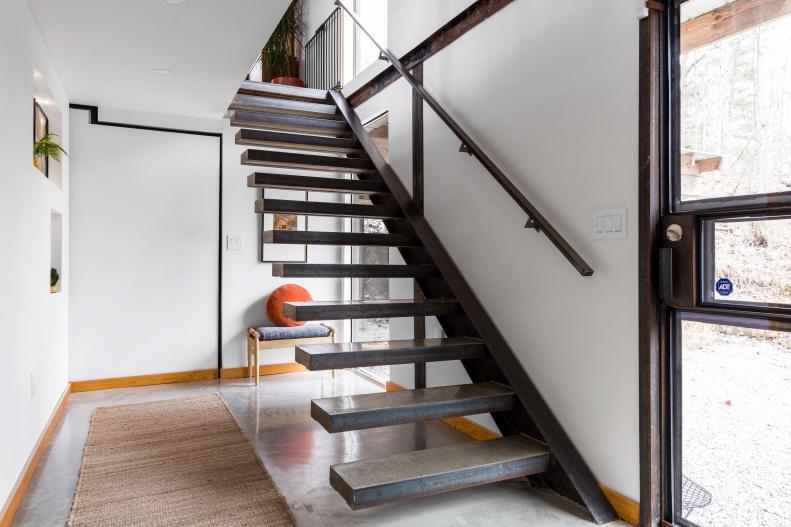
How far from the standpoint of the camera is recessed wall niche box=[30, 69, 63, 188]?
11.1 feet

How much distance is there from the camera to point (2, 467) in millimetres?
2182

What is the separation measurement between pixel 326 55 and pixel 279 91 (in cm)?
174

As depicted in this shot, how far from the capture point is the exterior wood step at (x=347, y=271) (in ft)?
9.31

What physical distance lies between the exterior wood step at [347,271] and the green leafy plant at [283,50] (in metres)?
4.43

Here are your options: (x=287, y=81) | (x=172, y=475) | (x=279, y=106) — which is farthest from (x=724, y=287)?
(x=287, y=81)

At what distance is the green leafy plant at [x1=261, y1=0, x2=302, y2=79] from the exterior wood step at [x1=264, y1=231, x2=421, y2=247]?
404cm

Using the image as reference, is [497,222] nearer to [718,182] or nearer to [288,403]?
[718,182]

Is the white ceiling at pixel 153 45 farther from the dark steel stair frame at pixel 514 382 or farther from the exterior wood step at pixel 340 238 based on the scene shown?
→ the dark steel stair frame at pixel 514 382

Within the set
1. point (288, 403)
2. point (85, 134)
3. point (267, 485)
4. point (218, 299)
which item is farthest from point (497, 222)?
point (85, 134)

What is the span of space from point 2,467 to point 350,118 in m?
3.37

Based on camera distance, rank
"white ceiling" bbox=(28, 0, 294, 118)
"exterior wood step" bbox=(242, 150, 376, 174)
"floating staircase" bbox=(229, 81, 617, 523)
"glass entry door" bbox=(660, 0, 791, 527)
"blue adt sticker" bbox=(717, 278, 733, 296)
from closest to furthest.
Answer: "glass entry door" bbox=(660, 0, 791, 527)
"blue adt sticker" bbox=(717, 278, 733, 296)
"floating staircase" bbox=(229, 81, 617, 523)
"white ceiling" bbox=(28, 0, 294, 118)
"exterior wood step" bbox=(242, 150, 376, 174)

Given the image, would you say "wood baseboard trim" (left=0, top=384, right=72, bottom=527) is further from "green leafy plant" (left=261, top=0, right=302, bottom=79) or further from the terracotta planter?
"green leafy plant" (left=261, top=0, right=302, bottom=79)

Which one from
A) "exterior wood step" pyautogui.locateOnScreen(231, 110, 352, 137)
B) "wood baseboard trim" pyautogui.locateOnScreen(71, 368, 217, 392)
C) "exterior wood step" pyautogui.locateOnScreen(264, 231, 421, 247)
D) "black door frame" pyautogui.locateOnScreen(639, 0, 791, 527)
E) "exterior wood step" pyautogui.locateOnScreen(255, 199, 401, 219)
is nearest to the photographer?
"black door frame" pyautogui.locateOnScreen(639, 0, 791, 527)

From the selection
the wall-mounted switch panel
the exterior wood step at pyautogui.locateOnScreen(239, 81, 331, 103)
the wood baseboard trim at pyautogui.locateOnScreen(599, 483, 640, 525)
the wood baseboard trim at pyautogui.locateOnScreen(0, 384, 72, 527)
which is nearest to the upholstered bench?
the wall-mounted switch panel
